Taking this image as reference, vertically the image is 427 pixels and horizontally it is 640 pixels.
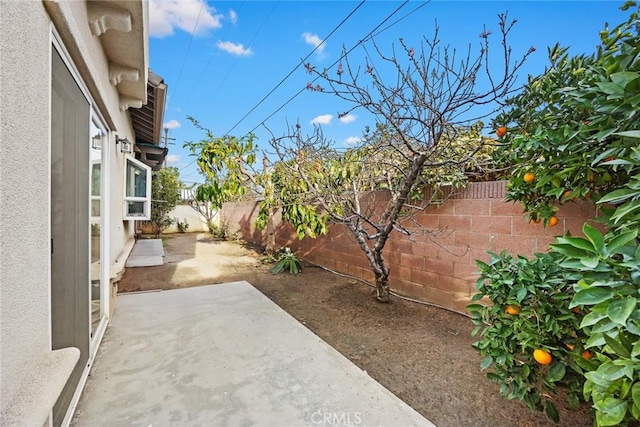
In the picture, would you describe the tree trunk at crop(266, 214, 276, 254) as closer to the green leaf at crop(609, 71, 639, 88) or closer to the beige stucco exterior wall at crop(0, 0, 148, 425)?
the beige stucco exterior wall at crop(0, 0, 148, 425)

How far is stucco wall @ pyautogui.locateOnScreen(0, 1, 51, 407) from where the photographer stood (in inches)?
44.5

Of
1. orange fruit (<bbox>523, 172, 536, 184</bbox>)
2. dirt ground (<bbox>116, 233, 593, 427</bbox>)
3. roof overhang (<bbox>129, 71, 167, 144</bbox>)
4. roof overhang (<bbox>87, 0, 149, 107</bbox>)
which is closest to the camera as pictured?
dirt ground (<bbox>116, 233, 593, 427</bbox>)

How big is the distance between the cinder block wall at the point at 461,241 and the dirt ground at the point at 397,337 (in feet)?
1.11

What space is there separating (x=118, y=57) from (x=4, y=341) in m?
3.86

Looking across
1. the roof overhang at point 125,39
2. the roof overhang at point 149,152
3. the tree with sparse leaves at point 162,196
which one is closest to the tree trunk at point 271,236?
the roof overhang at point 149,152

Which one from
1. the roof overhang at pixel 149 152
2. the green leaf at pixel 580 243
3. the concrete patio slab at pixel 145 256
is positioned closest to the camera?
the green leaf at pixel 580 243

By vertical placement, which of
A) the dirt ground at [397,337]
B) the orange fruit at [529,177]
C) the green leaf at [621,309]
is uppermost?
the orange fruit at [529,177]

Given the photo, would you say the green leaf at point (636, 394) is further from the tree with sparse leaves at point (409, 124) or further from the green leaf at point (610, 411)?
the tree with sparse leaves at point (409, 124)

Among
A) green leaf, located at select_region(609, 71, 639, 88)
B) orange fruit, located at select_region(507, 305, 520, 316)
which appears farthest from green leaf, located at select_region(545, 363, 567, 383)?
green leaf, located at select_region(609, 71, 639, 88)

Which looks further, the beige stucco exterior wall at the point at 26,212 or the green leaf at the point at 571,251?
the green leaf at the point at 571,251

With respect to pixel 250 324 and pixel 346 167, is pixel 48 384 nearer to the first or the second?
pixel 250 324

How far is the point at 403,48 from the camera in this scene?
3.20m

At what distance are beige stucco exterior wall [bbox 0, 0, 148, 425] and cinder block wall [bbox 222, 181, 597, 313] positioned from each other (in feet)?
10.4

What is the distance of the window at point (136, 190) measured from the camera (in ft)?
20.4
